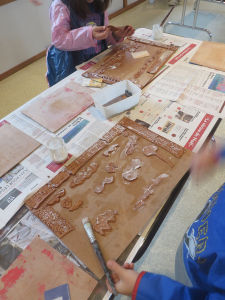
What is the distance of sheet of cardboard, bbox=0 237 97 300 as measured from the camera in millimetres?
562

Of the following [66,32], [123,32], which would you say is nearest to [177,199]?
[123,32]

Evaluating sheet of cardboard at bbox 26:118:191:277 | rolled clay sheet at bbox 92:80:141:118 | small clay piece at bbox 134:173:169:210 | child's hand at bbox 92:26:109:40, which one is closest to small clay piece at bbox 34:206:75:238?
sheet of cardboard at bbox 26:118:191:277

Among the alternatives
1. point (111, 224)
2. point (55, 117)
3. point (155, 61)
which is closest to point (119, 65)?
point (155, 61)

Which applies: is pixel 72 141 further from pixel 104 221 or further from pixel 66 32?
pixel 66 32

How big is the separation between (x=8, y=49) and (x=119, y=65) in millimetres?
1804

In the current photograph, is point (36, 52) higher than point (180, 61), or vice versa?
point (180, 61)

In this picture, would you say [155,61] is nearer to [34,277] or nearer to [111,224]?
[111,224]

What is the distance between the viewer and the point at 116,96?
1082mm

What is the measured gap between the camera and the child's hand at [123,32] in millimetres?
1381

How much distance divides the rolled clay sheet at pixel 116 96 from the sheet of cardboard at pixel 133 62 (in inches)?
4.3

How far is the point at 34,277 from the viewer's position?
23.0 inches

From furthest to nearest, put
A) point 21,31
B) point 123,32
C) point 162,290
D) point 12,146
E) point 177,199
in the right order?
point 21,31, point 177,199, point 123,32, point 12,146, point 162,290

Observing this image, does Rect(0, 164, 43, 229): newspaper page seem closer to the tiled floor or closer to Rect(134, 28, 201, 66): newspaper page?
the tiled floor

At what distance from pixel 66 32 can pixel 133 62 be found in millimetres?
425
